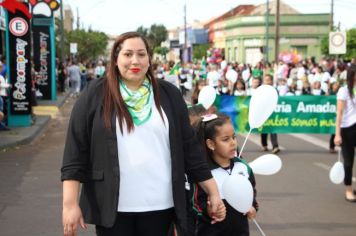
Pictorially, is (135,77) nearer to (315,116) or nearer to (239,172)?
(239,172)

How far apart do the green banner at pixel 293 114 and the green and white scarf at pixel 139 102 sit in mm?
8552

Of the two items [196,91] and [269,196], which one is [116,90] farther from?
[196,91]

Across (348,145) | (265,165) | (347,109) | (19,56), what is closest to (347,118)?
(347,109)

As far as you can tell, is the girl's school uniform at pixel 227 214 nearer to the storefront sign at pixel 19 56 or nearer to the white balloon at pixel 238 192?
the white balloon at pixel 238 192

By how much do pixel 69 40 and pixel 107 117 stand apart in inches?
1946

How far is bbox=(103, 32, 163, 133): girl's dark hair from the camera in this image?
9.07ft

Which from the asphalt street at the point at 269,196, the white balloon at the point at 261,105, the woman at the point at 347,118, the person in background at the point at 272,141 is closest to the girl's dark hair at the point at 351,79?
the woman at the point at 347,118

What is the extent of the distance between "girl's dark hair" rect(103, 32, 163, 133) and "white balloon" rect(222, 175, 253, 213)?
2.43ft

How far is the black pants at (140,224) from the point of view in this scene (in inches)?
111

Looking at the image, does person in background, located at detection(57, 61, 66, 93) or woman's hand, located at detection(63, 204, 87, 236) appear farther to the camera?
person in background, located at detection(57, 61, 66, 93)

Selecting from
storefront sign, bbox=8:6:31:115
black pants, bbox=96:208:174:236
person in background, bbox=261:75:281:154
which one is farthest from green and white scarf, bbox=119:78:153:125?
storefront sign, bbox=8:6:31:115

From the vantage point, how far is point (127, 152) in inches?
109

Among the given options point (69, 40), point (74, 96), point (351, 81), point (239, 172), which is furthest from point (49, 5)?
point (69, 40)

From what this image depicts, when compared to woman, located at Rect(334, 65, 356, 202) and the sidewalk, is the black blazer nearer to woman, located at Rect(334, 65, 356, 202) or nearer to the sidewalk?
woman, located at Rect(334, 65, 356, 202)
